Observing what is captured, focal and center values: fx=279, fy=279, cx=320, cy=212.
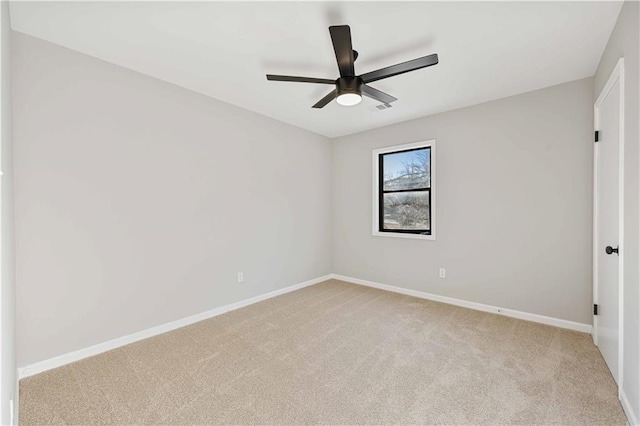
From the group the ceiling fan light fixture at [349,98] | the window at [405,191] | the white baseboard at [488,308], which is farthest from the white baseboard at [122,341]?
the ceiling fan light fixture at [349,98]

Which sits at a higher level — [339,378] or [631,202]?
[631,202]

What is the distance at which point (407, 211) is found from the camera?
422 cm

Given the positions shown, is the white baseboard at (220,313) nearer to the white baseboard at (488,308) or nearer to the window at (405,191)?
the white baseboard at (488,308)

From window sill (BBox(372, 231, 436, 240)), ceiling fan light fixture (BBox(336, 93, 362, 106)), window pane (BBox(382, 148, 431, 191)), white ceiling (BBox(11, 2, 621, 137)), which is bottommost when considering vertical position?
window sill (BBox(372, 231, 436, 240))

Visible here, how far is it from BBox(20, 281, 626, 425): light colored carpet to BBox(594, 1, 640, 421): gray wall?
1.10 feet

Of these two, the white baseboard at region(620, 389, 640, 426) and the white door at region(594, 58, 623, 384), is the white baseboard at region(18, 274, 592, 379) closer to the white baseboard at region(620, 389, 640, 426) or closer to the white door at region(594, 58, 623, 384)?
the white door at region(594, 58, 623, 384)

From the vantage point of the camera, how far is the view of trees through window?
4.03 m

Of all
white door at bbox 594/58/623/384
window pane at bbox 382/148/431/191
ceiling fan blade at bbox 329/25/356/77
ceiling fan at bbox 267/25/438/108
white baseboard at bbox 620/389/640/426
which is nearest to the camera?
white baseboard at bbox 620/389/640/426

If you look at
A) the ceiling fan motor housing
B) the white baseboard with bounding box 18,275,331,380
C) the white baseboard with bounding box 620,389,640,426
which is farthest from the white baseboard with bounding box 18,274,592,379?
the ceiling fan motor housing

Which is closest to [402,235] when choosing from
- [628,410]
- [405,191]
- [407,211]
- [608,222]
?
[407,211]

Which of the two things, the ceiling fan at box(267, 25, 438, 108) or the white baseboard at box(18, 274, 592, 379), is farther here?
the white baseboard at box(18, 274, 592, 379)

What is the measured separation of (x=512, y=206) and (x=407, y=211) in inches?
53.2

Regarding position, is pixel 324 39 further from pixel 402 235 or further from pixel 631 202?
pixel 402 235

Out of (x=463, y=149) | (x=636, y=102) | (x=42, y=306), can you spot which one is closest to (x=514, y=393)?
(x=636, y=102)
